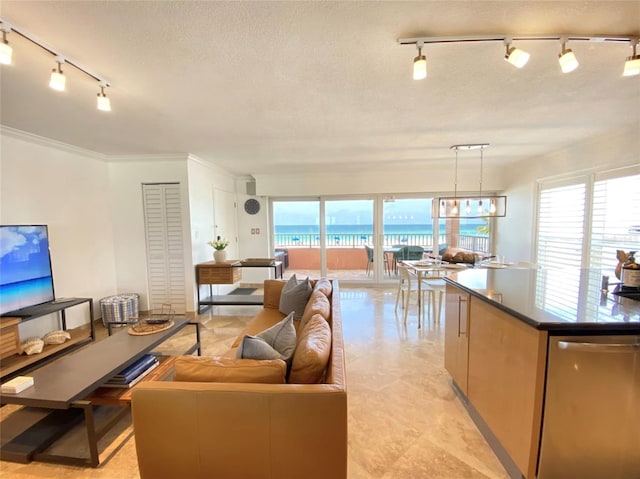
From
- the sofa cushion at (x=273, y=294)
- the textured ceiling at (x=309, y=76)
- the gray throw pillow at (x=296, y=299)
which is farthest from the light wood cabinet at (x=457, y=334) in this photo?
the sofa cushion at (x=273, y=294)

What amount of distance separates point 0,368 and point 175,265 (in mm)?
2156

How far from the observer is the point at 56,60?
5.65ft

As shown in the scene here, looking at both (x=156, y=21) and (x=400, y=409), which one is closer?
(x=156, y=21)

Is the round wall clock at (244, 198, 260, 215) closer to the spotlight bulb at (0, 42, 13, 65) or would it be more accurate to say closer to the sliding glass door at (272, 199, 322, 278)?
the sliding glass door at (272, 199, 322, 278)

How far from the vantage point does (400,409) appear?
85.5 inches

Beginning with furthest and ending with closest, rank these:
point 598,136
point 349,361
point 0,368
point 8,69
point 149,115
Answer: point 598,136
point 349,361
point 149,115
point 0,368
point 8,69

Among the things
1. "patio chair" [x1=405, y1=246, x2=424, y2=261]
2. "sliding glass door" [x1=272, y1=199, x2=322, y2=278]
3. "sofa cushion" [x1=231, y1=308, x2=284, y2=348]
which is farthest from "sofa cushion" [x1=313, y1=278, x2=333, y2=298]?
"patio chair" [x1=405, y1=246, x2=424, y2=261]

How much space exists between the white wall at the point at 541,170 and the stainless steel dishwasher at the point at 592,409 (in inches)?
116

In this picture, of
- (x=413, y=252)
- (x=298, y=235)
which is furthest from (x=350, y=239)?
(x=413, y=252)

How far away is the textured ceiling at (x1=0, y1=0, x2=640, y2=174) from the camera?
139 cm

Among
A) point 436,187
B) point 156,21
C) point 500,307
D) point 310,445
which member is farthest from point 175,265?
point 436,187

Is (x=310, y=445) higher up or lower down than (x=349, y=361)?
higher up

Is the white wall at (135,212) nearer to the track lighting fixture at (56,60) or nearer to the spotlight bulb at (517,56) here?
the track lighting fixture at (56,60)

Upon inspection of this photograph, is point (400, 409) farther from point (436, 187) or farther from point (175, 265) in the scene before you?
point (436, 187)
